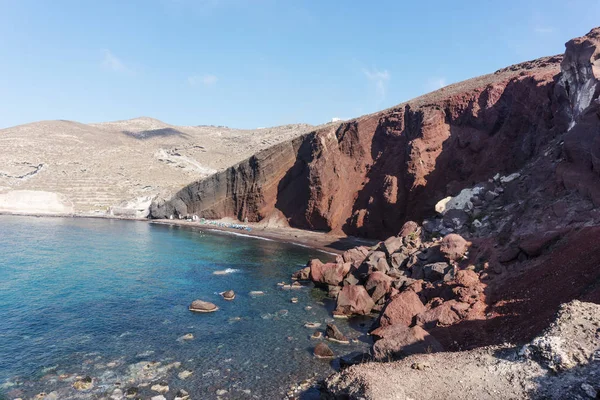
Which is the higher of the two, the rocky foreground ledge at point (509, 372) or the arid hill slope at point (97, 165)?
the arid hill slope at point (97, 165)

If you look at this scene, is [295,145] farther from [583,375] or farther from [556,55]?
[583,375]

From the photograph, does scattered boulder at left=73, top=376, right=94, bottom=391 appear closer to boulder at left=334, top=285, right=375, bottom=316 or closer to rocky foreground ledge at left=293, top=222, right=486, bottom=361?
rocky foreground ledge at left=293, top=222, right=486, bottom=361

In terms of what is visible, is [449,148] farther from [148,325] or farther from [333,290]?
[148,325]

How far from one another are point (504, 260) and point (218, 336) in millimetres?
18147

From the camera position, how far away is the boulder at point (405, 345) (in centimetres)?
1630

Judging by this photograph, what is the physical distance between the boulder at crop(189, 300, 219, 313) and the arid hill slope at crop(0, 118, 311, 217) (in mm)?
70541

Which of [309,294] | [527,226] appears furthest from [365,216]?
[527,226]

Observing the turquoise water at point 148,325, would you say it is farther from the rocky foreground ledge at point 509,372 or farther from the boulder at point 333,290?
the rocky foreground ledge at point 509,372

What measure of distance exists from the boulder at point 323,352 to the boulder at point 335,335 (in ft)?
6.46

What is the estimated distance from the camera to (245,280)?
3584cm

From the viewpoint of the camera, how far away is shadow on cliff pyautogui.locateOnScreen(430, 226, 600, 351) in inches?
610

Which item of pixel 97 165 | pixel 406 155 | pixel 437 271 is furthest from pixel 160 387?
pixel 97 165

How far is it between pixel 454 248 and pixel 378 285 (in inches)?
247

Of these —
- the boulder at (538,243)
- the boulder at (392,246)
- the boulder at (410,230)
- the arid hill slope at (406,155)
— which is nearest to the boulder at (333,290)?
the boulder at (392,246)
